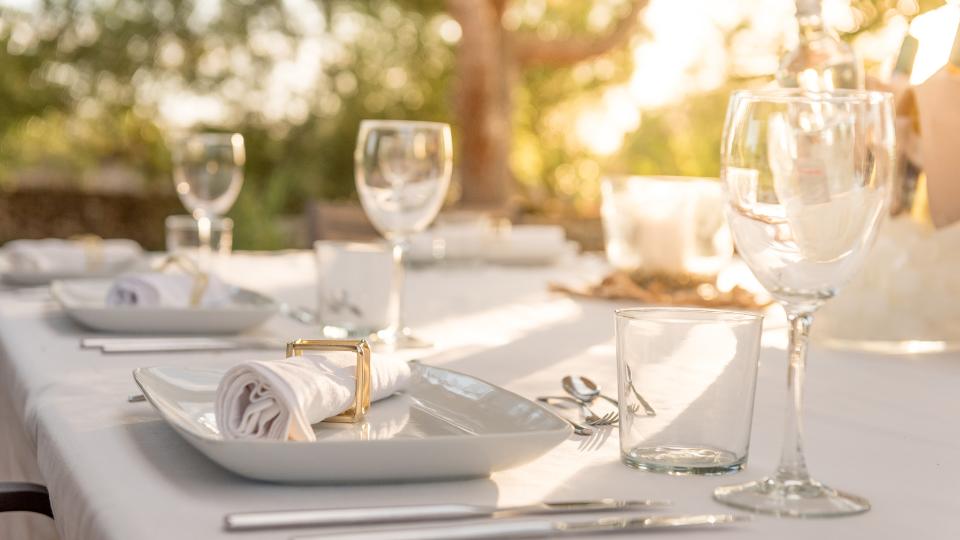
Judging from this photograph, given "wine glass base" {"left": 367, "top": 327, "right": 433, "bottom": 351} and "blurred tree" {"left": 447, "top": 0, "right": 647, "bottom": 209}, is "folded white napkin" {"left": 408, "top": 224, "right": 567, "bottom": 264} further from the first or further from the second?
"blurred tree" {"left": 447, "top": 0, "right": 647, "bottom": 209}

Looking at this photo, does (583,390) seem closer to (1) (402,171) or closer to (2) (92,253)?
(1) (402,171)

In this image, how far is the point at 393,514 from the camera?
25.0 inches

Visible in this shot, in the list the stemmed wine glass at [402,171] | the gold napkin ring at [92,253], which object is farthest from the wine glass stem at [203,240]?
the stemmed wine glass at [402,171]

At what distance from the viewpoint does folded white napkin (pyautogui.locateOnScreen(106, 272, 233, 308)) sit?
4.56 ft

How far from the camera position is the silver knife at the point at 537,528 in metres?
0.60

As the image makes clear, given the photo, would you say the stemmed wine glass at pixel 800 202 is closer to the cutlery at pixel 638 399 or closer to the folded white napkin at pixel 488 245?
the cutlery at pixel 638 399

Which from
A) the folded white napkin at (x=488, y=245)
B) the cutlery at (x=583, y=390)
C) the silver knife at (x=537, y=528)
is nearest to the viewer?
the silver knife at (x=537, y=528)

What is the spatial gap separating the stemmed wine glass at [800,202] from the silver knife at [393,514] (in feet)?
0.33

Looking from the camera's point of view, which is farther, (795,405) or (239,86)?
(239,86)

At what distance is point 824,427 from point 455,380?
0.30 metres

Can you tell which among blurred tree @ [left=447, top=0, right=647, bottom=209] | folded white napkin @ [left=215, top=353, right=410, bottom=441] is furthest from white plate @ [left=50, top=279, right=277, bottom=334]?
blurred tree @ [left=447, top=0, right=647, bottom=209]

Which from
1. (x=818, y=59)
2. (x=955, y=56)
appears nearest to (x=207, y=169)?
(x=818, y=59)

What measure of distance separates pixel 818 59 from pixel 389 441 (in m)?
0.96

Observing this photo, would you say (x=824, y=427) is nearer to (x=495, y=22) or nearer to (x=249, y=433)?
(x=249, y=433)
